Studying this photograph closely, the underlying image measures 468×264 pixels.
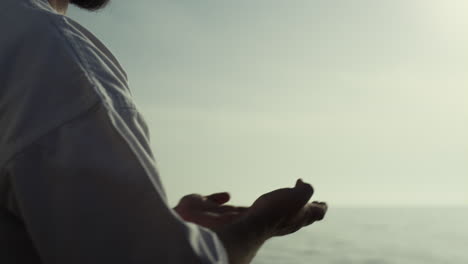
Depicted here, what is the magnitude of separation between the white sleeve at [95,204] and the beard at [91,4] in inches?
53.5

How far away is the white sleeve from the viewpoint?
2.52 ft

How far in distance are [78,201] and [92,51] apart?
25cm

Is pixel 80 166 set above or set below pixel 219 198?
above

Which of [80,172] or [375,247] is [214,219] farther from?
[375,247]

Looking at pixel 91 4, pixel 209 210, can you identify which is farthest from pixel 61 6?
pixel 209 210

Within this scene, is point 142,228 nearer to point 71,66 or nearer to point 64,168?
point 64,168

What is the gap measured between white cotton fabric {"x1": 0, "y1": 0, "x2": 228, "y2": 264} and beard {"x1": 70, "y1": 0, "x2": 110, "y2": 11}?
1.24 meters

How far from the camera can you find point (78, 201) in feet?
2.56

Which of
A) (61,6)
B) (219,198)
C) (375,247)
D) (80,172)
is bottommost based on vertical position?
(375,247)

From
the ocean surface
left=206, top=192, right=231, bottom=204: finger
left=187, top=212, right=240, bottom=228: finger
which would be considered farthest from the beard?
the ocean surface

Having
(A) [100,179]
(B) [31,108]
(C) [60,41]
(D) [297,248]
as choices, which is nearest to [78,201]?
(A) [100,179]

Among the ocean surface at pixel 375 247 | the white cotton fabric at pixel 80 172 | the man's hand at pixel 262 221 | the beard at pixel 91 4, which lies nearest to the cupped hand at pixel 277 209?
A: the man's hand at pixel 262 221

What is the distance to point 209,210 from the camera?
1117 mm

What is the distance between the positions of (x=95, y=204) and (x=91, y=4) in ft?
4.87
